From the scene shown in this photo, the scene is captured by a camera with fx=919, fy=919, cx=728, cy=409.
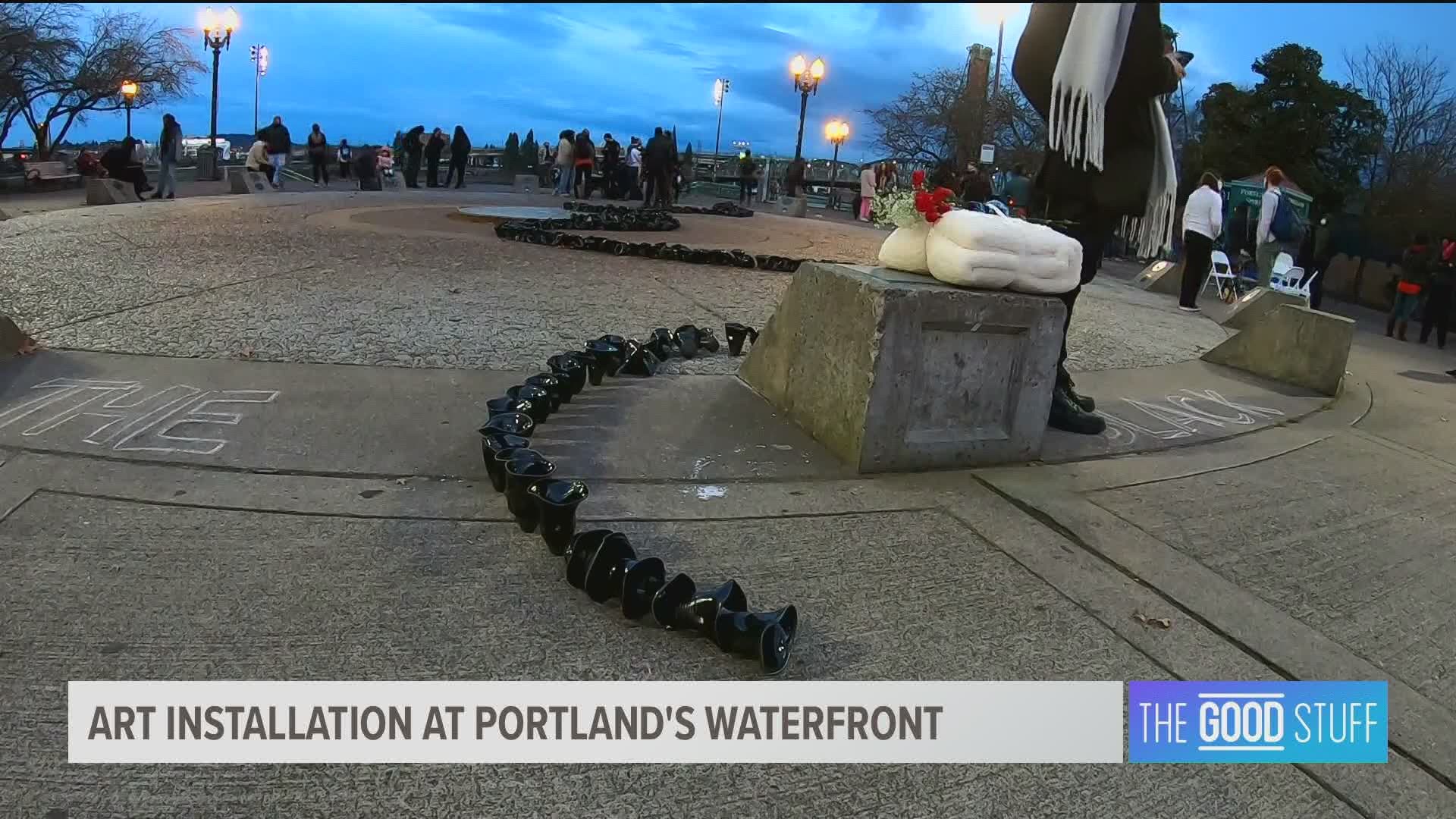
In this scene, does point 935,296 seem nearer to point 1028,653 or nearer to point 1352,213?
point 1028,653

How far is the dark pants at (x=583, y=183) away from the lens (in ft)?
76.3

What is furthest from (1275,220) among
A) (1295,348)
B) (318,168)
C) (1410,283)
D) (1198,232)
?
(318,168)

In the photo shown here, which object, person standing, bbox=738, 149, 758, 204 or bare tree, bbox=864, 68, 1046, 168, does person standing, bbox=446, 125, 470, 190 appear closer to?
person standing, bbox=738, 149, 758, 204

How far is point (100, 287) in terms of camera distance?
6812mm

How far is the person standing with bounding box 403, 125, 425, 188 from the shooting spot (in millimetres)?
25031

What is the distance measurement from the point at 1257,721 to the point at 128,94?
1768 inches

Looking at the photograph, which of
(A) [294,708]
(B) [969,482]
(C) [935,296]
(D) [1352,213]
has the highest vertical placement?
(D) [1352,213]

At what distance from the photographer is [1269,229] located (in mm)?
11781

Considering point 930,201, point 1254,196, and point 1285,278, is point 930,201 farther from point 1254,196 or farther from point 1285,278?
point 1254,196

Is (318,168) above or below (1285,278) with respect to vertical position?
above

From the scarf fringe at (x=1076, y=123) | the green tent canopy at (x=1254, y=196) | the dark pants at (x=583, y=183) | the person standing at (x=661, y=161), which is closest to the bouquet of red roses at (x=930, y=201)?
the scarf fringe at (x=1076, y=123)

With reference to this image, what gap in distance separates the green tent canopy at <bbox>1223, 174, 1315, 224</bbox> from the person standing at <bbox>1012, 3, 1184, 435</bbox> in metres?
13.3

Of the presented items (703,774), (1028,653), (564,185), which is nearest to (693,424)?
(1028,653)

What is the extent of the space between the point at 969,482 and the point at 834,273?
44.7 inches
